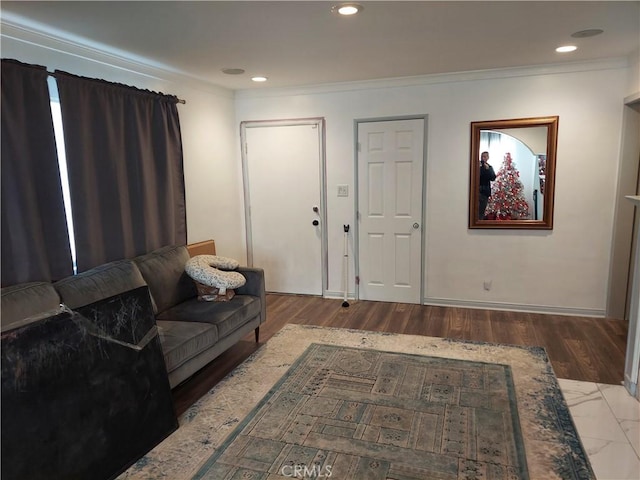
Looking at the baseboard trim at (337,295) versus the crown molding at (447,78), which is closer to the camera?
the crown molding at (447,78)

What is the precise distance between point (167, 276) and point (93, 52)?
1.71 m

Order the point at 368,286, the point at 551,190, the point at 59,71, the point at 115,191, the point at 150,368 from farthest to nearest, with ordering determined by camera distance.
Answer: the point at 368,286, the point at 551,190, the point at 115,191, the point at 59,71, the point at 150,368

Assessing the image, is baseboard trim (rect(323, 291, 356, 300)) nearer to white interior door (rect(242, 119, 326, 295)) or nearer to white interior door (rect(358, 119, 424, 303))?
white interior door (rect(242, 119, 326, 295))

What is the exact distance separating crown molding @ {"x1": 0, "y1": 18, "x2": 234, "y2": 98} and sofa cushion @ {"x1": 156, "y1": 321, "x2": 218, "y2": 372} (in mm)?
1939

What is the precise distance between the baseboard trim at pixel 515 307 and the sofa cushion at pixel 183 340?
2.55 meters

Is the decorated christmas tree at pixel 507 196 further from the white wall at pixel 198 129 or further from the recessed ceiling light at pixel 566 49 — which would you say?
the white wall at pixel 198 129

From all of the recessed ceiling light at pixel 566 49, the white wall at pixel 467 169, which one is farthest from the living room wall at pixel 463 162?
the recessed ceiling light at pixel 566 49

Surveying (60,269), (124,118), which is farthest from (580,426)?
(124,118)

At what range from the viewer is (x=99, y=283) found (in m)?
2.66

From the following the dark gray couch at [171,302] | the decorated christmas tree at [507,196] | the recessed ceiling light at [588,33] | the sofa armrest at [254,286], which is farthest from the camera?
the decorated christmas tree at [507,196]

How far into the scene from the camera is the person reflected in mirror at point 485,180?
415 centimetres

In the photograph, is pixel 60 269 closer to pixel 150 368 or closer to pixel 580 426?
pixel 150 368

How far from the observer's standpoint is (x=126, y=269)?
2873 mm

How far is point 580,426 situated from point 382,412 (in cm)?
110
